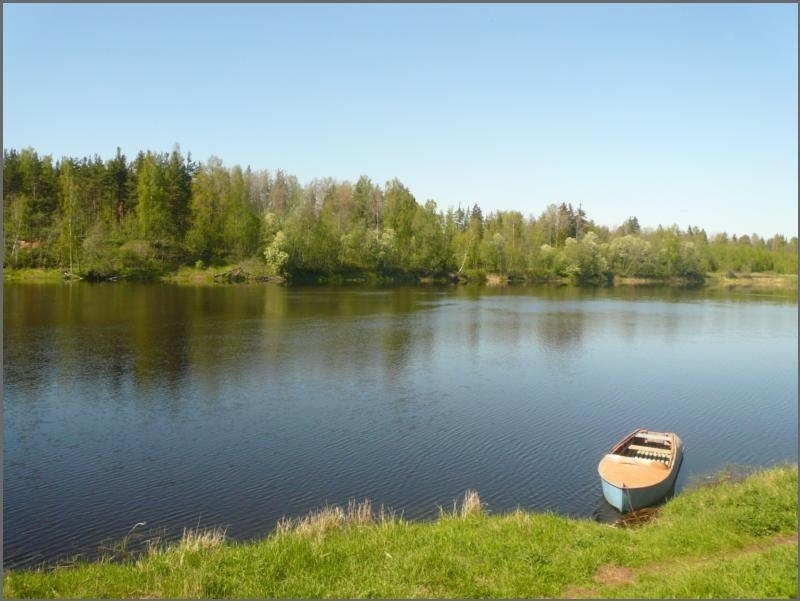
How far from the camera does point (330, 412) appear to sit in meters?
28.8

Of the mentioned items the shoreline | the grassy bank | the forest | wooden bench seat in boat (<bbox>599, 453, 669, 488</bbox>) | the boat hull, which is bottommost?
the boat hull

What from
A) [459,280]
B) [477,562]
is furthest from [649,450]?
[459,280]

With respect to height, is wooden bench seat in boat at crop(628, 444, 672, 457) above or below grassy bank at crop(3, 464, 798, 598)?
below

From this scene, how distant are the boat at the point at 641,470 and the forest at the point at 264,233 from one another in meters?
85.8

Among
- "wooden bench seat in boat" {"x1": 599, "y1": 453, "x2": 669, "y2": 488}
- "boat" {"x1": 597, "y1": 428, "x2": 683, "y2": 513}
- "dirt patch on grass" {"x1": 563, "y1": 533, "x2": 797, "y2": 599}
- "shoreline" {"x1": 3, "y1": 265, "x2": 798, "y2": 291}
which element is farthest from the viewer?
"shoreline" {"x1": 3, "y1": 265, "x2": 798, "y2": 291}

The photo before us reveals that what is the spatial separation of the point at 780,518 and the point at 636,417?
15795 millimetres

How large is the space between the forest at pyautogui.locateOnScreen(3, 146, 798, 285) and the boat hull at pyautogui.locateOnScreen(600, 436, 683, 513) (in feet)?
290

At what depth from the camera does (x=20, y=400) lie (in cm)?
2872

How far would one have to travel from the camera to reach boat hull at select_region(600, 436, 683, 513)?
62.6 feet

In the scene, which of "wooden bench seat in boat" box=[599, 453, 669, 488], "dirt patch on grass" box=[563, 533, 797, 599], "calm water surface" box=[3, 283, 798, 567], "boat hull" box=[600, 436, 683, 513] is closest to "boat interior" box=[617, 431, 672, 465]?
"wooden bench seat in boat" box=[599, 453, 669, 488]

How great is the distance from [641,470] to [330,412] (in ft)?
45.7

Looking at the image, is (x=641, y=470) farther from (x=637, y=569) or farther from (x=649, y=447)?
(x=637, y=569)

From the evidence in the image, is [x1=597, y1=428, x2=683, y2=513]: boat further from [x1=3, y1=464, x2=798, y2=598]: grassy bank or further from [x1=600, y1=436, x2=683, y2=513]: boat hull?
[x1=3, y1=464, x2=798, y2=598]: grassy bank

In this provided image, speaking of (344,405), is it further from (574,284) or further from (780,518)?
(574,284)
